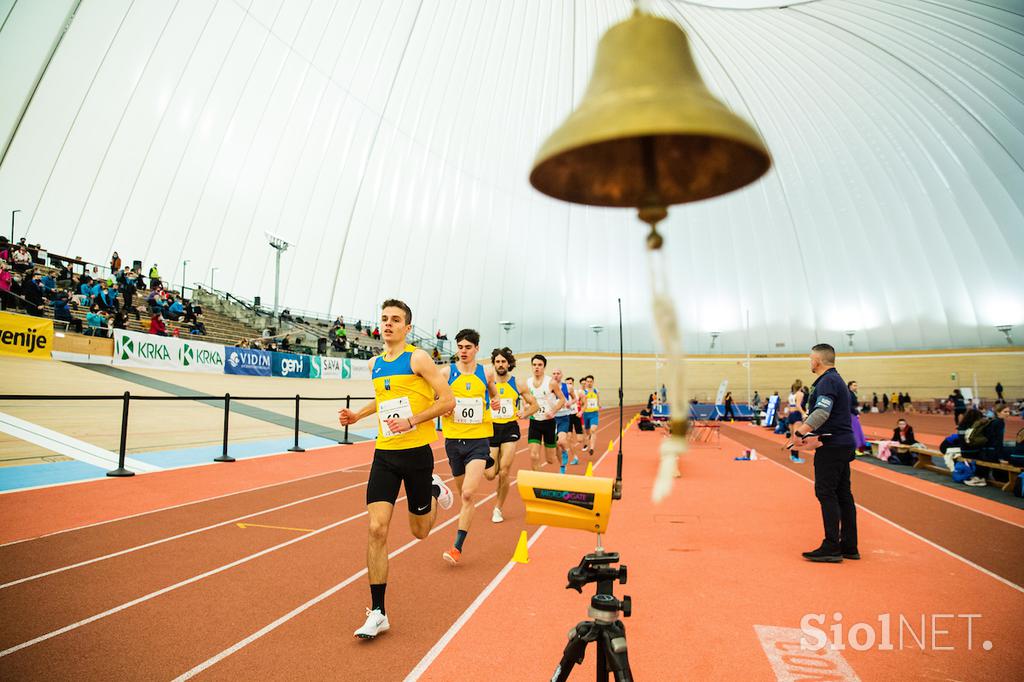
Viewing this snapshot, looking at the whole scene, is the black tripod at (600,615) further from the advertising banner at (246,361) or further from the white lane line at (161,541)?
the advertising banner at (246,361)

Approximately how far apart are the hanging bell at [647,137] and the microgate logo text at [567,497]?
1.17m

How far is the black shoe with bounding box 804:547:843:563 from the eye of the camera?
5.46m

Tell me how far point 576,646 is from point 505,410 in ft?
16.1

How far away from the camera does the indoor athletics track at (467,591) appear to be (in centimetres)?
338

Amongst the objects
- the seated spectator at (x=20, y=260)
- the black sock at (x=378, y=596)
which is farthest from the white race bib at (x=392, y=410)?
the seated spectator at (x=20, y=260)

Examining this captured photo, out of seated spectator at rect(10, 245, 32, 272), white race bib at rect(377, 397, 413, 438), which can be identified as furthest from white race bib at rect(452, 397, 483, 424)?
seated spectator at rect(10, 245, 32, 272)

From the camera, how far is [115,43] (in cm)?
2316

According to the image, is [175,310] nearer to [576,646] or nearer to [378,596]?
[378,596]

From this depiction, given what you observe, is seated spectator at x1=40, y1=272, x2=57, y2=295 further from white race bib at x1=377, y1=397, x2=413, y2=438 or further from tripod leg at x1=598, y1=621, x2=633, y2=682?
tripod leg at x1=598, y1=621, x2=633, y2=682

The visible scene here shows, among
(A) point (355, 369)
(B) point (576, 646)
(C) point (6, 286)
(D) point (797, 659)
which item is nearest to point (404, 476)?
(B) point (576, 646)

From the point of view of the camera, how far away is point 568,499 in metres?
2.11

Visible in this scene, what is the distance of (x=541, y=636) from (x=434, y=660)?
2.59 feet

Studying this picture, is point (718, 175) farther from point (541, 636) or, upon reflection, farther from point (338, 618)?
point (338, 618)

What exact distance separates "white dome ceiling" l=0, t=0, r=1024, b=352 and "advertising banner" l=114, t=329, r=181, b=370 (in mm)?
12397
